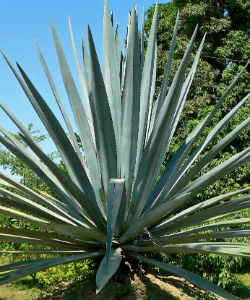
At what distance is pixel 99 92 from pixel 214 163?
8.95 meters

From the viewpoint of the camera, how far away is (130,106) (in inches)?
116

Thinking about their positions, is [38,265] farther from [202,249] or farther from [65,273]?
[65,273]

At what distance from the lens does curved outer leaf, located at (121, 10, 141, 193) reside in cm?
291

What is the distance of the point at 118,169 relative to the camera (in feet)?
9.80

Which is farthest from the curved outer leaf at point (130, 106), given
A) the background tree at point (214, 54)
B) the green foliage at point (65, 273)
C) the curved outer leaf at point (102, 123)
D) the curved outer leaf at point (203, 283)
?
the background tree at point (214, 54)

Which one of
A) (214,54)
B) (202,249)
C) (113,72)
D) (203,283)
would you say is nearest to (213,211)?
(202,249)

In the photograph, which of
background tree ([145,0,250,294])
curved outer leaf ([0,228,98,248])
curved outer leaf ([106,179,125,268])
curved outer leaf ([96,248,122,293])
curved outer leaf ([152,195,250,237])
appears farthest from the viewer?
background tree ([145,0,250,294])

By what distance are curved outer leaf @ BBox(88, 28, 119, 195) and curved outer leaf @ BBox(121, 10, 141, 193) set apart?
5.9 inches

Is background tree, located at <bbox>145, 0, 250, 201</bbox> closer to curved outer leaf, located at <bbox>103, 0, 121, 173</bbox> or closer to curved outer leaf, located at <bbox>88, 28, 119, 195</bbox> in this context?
curved outer leaf, located at <bbox>103, 0, 121, 173</bbox>

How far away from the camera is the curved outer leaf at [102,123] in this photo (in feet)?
8.25

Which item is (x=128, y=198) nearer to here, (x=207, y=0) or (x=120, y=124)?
(x=120, y=124)

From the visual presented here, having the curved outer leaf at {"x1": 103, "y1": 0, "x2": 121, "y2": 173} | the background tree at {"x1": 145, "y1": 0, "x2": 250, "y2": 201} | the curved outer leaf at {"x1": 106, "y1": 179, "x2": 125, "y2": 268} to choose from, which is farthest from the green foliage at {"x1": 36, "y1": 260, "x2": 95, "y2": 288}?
the background tree at {"x1": 145, "y1": 0, "x2": 250, "y2": 201}

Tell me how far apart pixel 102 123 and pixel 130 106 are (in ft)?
1.19

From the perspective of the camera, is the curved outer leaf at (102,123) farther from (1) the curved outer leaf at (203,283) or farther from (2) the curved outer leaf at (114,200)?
(1) the curved outer leaf at (203,283)
